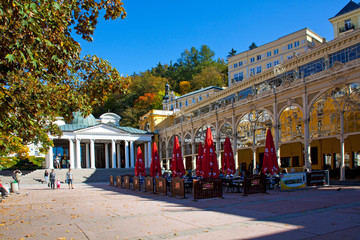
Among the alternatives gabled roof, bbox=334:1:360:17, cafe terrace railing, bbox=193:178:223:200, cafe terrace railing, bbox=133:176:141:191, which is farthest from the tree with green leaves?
gabled roof, bbox=334:1:360:17

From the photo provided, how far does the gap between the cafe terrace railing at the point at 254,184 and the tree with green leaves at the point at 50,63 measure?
27.7 ft

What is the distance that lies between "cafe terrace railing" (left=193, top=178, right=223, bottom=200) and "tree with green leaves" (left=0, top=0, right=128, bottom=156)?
19.8ft

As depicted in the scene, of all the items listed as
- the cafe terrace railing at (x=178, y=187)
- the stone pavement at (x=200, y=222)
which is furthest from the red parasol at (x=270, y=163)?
the stone pavement at (x=200, y=222)

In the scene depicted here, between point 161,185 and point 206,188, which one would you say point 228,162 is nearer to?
point 161,185

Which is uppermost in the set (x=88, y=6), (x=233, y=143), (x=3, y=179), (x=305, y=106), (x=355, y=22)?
(x=355, y=22)

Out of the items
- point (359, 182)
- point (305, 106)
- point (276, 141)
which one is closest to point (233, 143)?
point (276, 141)

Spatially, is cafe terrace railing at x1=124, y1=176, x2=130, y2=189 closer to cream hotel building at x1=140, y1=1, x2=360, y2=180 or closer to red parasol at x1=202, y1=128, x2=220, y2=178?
red parasol at x1=202, y1=128, x2=220, y2=178

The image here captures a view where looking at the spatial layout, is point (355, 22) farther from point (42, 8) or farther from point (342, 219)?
point (42, 8)

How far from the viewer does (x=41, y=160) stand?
54156mm

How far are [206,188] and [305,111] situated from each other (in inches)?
593

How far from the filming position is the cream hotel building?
2445 cm

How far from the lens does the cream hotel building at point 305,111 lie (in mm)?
24453

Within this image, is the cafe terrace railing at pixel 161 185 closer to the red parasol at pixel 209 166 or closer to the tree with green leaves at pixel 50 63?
the red parasol at pixel 209 166

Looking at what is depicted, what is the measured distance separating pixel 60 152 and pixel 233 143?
36536 millimetres
